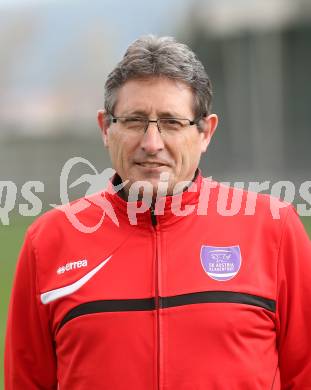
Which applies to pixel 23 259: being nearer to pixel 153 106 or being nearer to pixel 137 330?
pixel 137 330

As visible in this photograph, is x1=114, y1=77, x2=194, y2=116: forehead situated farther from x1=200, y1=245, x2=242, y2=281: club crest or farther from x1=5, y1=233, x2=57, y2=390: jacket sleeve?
x1=5, y1=233, x2=57, y2=390: jacket sleeve

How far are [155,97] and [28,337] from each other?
2.83 feet

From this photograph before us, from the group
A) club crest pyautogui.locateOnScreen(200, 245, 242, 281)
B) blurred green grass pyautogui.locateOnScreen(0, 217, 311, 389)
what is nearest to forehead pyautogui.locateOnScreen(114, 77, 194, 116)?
club crest pyautogui.locateOnScreen(200, 245, 242, 281)

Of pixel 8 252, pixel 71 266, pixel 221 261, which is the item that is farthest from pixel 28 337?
pixel 8 252

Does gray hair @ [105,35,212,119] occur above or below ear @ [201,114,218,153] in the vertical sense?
above

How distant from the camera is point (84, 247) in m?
2.61

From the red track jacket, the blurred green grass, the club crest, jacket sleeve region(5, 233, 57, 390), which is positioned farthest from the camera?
the blurred green grass

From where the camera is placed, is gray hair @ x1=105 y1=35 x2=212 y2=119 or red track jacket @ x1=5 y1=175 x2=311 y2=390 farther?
gray hair @ x1=105 y1=35 x2=212 y2=119

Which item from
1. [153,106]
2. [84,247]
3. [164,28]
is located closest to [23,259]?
[84,247]

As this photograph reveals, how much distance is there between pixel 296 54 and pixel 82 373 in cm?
2154

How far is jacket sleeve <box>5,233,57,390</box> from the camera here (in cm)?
264

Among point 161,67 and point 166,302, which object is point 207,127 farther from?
point 166,302

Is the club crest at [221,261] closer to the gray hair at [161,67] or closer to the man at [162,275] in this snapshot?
the man at [162,275]

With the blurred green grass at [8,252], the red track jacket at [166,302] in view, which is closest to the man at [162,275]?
the red track jacket at [166,302]
